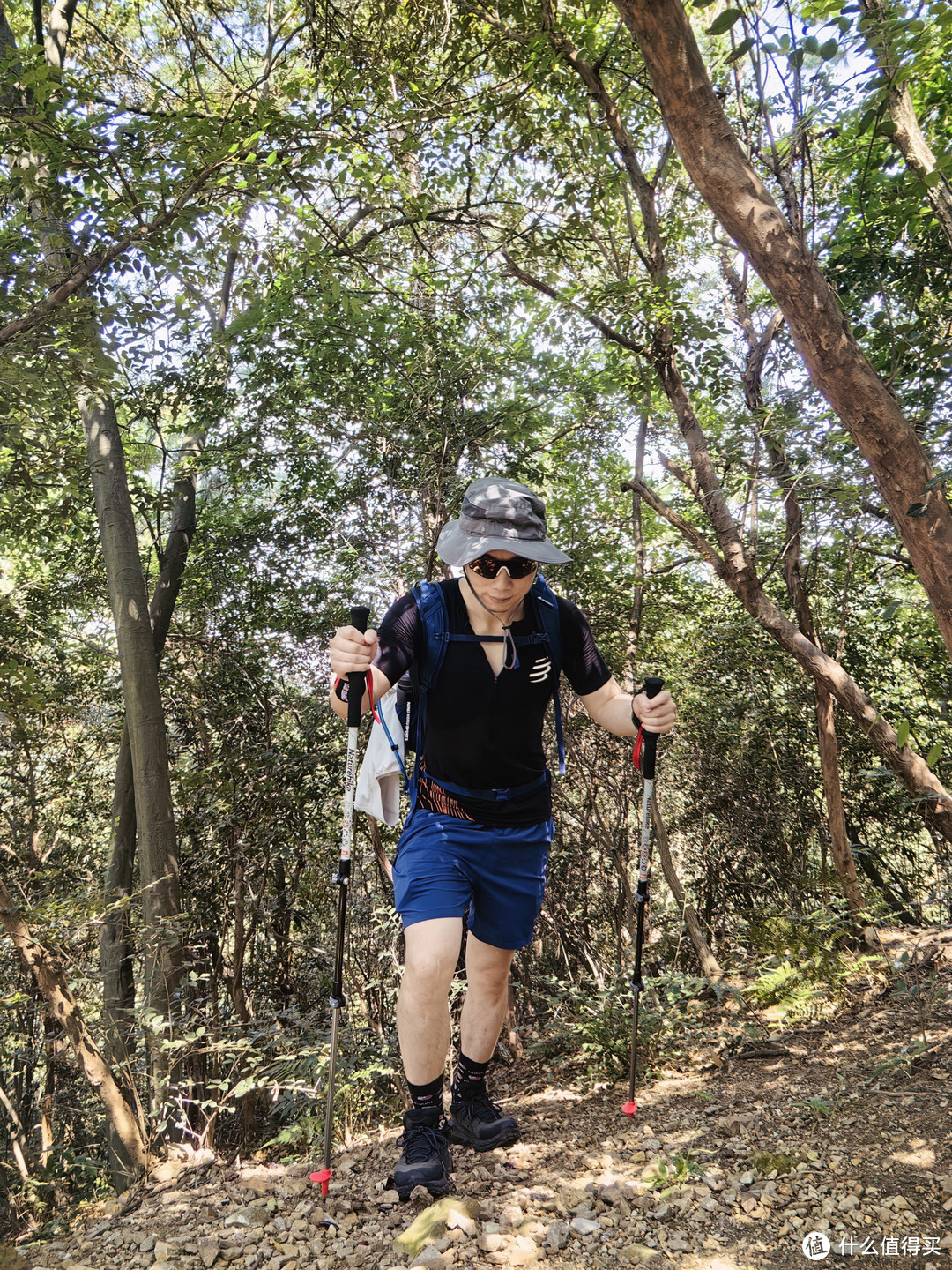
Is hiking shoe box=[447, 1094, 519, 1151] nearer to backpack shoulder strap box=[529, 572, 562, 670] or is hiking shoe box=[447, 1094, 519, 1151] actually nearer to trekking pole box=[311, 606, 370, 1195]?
trekking pole box=[311, 606, 370, 1195]

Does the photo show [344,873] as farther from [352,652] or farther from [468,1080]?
[468,1080]

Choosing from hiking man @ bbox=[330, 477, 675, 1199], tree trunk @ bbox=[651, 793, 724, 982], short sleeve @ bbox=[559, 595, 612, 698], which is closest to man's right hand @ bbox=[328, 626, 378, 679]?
hiking man @ bbox=[330, 477, 675, 1199]

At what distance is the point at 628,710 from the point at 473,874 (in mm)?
853

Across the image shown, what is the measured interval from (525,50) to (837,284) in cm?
285

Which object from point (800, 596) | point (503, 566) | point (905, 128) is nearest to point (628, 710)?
point (503, 566)

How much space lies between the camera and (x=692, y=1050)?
432 centimetres

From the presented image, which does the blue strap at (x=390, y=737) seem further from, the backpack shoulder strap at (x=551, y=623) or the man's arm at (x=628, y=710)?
the man's arm at (x=628, y=710)

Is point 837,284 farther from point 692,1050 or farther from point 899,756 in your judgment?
point 692,1050

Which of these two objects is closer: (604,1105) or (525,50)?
(604,1105)

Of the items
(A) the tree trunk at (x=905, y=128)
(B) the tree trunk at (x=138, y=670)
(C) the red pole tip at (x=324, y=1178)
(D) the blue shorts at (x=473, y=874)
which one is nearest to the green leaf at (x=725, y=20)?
(A) the tree trunk at (x=905, y=128)

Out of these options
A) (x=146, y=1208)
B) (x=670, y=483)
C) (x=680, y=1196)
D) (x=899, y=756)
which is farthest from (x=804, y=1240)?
(x=670, y=483)

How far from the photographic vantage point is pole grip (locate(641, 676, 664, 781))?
297 centimetres

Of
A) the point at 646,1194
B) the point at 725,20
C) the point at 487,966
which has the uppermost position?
the point at 725,20

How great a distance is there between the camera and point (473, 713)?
2793mm
